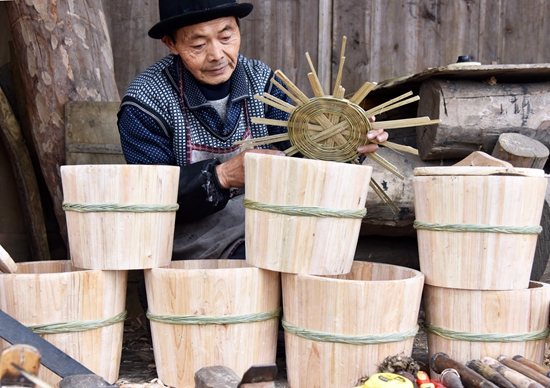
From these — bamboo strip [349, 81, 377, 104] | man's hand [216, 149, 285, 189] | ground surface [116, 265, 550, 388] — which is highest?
bamboo strip [349, 81, 377, 104]

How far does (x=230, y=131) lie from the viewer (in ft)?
12.2

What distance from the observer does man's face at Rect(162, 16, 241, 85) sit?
3.45 meters

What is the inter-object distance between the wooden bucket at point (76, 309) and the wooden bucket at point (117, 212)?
4.1 inches

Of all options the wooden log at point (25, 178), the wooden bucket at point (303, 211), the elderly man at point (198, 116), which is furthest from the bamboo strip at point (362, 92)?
the wooden log at point (25, 178)

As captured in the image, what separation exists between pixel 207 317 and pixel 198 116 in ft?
4.30

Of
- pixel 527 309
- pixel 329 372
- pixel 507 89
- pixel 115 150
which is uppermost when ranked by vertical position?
pixel 507 89

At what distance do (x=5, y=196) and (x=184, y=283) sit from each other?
2.61 meters

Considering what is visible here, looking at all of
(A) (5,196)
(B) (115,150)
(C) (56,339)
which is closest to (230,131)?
(B) (115,150)

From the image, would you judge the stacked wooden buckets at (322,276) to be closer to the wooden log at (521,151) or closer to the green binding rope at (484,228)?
the green binding rope at (484,228)

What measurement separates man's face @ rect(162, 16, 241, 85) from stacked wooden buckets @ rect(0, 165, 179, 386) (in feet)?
2.86

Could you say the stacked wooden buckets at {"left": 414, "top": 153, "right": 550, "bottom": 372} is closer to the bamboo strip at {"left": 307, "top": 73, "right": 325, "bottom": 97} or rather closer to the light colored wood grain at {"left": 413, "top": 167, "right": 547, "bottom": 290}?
the light colored wood grain at {"left": 413, "top": 167, "right": 547, "bottom": 290}

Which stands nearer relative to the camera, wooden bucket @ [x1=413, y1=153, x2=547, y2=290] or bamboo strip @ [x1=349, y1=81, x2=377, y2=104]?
wooden bucket @ [x1=413, y1=153, x2=547, y2=290]

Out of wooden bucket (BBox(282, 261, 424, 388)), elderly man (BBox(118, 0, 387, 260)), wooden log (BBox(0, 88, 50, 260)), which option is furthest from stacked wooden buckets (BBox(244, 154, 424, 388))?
wooden log (BBox(0, 88, 50, 260))

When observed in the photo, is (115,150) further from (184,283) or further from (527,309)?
(527,309)
